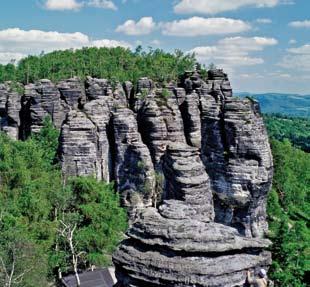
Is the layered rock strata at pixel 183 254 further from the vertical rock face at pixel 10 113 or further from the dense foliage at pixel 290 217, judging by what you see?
the vertical rock face at pixel 10 113

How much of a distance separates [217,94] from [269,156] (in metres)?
11.7

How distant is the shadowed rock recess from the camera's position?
36969mm

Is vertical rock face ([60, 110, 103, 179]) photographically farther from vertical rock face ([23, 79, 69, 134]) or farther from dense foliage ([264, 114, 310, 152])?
dense foliage ([264, 114, 310, 152])

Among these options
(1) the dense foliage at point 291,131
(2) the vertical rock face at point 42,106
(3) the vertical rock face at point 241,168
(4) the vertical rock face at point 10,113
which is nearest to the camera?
(3) the vertical rock face at point 241,168

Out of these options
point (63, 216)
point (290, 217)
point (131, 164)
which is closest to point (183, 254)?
point (63, 216)

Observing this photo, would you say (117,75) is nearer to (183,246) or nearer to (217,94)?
(217,94)

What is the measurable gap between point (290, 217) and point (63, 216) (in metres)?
25.3

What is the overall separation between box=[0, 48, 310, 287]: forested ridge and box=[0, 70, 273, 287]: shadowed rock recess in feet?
7.70

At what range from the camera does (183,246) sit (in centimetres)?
1454

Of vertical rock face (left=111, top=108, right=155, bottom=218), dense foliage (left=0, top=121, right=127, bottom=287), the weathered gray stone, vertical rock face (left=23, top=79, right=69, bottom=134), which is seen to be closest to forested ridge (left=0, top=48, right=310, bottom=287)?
dense foliage (left=0, top=121, right=127, bottom=287)

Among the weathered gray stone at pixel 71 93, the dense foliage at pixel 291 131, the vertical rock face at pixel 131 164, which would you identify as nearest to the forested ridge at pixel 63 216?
the vertical rock face at pixel 131 164

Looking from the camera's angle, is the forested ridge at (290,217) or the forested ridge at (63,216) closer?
the forested ridge at (63,216)

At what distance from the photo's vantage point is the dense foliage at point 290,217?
25.8 meters

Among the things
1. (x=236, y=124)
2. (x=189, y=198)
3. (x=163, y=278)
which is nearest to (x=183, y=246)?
(x=163, y=278)
